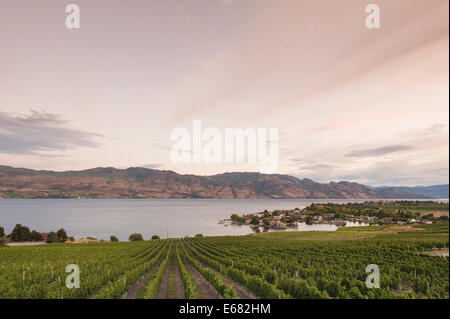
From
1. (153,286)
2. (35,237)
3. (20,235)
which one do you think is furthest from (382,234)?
(20,235)

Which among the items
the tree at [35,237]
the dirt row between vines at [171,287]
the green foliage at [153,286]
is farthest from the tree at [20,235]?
the green foliage at [153,286]

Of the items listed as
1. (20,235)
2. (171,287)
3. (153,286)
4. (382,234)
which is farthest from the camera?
(20,235)

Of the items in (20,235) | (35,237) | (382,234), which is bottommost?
(35,237)

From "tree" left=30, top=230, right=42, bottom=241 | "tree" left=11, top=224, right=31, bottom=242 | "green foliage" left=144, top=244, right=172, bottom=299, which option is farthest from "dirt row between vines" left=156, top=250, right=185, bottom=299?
"tree" left=11, top=224, right=31, bottom=242

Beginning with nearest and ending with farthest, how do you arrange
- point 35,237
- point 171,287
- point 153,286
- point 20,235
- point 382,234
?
point 153,286
point 171,287
point 382,234
point 20,235
point 35,237

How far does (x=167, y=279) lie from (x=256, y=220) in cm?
14985

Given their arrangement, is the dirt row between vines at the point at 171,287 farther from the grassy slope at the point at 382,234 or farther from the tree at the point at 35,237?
the tree at the point at 35,237

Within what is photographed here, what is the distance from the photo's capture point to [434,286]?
786 inches

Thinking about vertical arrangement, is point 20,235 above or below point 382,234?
below

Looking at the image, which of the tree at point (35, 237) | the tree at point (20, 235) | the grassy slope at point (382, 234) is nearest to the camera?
the grassy slope at point (382, 234)

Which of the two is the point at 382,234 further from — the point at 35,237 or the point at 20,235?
the point at 20,235

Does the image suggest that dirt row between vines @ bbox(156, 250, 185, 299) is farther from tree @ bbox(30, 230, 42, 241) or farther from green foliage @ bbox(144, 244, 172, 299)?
tree @ bbox(30, 230, 42, 241)
